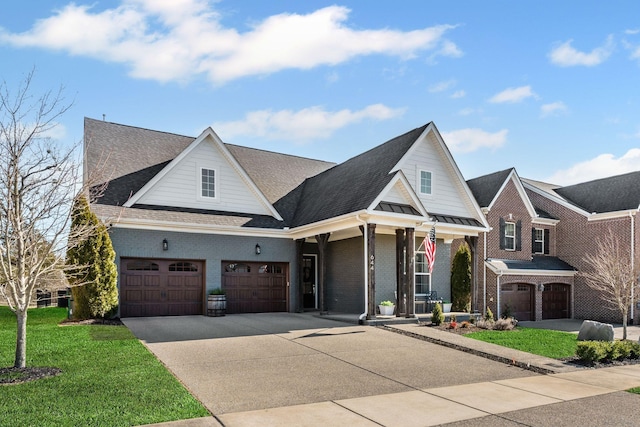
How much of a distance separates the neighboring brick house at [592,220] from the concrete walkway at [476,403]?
1552 cm

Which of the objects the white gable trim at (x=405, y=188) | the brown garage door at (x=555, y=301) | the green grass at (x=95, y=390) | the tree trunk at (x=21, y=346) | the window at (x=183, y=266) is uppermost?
the white gable trim at (x=405, y=188)

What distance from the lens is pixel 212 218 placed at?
18.6 meters

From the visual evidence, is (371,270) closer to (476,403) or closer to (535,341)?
(535,341)

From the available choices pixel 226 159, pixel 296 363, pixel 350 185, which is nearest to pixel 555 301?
pixel 350 185

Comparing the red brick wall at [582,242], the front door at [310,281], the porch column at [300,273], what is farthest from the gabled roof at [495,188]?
the porch column at [300,273]

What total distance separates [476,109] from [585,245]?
53.0 ft

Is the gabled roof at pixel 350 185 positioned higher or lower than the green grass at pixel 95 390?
higher

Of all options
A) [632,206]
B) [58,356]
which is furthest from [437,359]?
[632,206]

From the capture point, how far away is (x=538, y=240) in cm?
2753

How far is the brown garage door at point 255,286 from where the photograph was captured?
19203mm

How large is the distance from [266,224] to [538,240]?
16481 millimetres

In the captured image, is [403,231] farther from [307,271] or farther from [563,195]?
[563,195]

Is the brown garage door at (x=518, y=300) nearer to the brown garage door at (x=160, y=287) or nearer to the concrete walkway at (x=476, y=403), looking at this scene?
the concrete walkway at (x=476, y=403)

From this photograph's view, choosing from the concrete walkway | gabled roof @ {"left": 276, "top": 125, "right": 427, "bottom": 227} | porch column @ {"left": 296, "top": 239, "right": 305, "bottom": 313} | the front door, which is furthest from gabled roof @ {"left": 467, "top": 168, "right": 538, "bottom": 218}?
the concrete walkway
